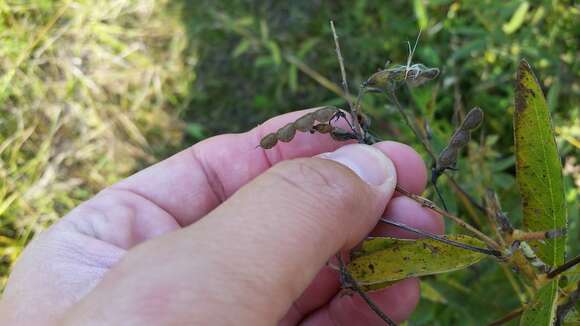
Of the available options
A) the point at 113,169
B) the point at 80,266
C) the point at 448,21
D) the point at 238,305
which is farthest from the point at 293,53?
the point at 238,305

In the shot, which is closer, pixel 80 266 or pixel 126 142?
pixel 80 266

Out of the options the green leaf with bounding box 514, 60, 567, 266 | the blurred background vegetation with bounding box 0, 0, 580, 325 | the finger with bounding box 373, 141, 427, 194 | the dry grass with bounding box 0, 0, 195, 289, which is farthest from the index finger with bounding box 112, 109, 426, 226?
the dry grass with bounding box 0, 0, 195, 289

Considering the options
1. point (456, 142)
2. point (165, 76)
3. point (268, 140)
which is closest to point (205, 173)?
point (268, 140)

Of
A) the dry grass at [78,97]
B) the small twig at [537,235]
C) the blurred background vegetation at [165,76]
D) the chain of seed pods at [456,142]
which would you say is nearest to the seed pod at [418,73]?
the chain of seed pods at [456,142]

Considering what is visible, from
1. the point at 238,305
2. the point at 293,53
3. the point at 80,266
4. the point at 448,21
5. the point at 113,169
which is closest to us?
the point at 238,305

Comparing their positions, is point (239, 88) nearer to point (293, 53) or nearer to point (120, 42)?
point (293, 53)

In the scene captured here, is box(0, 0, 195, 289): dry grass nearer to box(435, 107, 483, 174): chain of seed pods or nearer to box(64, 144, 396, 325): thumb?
box(64, 144, 396, 325): thumb
